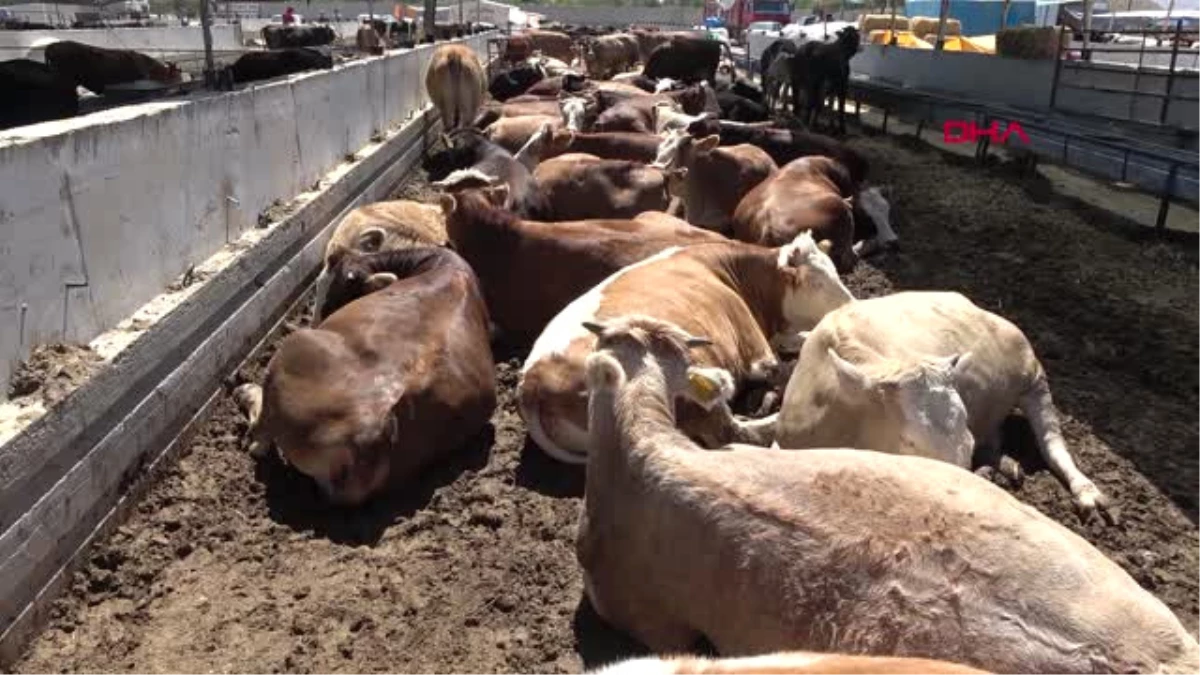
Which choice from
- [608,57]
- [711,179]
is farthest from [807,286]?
[608,57]

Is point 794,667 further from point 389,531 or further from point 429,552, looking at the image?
point 389,531

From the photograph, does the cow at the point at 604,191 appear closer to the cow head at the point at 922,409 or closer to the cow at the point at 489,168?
the cow at the point at 489,168

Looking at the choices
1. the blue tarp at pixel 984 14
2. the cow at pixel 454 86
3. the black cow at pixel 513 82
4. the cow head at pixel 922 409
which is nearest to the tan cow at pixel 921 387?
the cow head at pixel 922 409

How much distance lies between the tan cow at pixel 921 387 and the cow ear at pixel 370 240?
3678 mm

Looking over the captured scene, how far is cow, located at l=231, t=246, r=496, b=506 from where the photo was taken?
460 cm

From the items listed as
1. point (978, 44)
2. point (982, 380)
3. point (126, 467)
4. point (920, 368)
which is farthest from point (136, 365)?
point (978, 44)

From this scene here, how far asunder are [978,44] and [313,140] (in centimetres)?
2333

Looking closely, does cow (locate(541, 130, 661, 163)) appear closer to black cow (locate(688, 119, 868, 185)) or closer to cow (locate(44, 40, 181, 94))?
black cow (locate(688, 119, 868, 185))

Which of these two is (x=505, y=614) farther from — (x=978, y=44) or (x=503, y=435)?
(x=978, y=44)

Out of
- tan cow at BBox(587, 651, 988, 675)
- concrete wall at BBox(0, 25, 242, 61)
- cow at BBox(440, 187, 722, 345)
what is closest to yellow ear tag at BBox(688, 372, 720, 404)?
tan cow at BBox(587, 651, 988, 675)

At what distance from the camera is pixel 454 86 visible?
1580cm

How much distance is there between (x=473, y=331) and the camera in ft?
18.9

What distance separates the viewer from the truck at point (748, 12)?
168 feet

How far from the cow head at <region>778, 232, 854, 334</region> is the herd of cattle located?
15 millimetres
